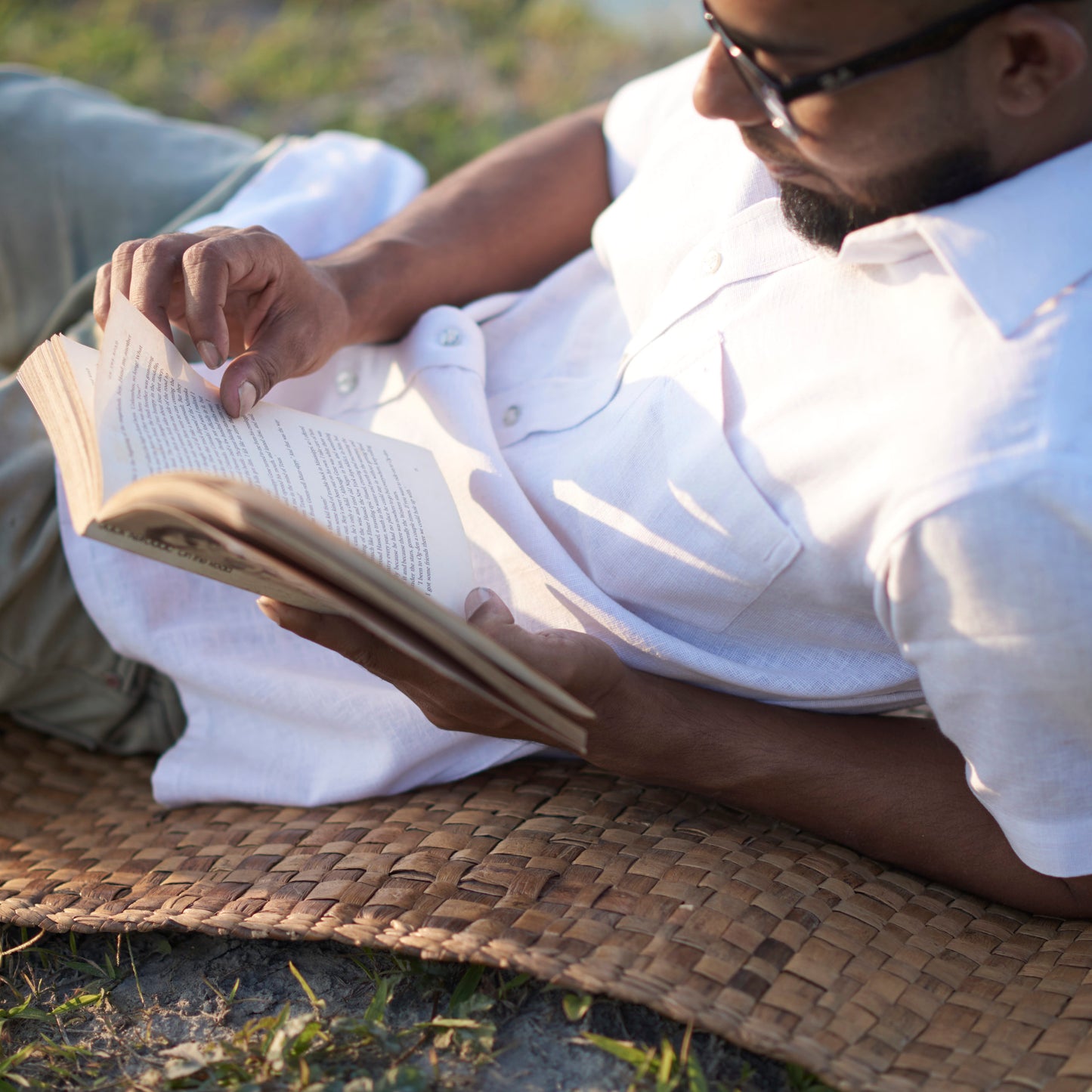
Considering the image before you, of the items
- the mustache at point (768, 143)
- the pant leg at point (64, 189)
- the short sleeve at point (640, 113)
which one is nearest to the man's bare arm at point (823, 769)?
the mustache at point (768, 143)

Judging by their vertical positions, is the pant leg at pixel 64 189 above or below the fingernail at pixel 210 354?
above

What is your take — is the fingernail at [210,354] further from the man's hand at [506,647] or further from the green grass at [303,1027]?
the green grass at [303,1027]

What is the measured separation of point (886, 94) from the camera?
1007 millimetres

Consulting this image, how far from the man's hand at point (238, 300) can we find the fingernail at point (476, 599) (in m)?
0.33

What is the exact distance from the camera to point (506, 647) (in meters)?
1.09

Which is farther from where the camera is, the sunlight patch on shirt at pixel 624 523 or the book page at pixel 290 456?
the sunlight patch on shirt at pixel 624 523

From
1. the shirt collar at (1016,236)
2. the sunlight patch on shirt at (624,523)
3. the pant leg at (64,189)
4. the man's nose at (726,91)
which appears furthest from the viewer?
the pant leg at (64,189)

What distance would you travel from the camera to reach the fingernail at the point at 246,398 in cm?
121

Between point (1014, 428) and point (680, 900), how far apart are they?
0.60m

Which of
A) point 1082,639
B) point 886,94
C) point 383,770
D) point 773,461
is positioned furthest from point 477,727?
point 886,94

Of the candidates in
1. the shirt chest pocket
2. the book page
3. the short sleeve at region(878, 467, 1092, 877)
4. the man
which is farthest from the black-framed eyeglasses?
the book page

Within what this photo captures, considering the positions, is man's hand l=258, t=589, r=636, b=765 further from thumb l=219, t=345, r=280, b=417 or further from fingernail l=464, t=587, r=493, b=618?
thumb l=219, t=345, r=280, b=417

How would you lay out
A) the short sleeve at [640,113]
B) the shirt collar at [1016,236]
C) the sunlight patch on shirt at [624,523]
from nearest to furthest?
the shirt collar at [1016,236]
the sunlight patch on shirt at [624,523]
the short sleeve at [640,113]

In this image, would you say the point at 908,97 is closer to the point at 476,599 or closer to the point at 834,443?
the point at 834,443
